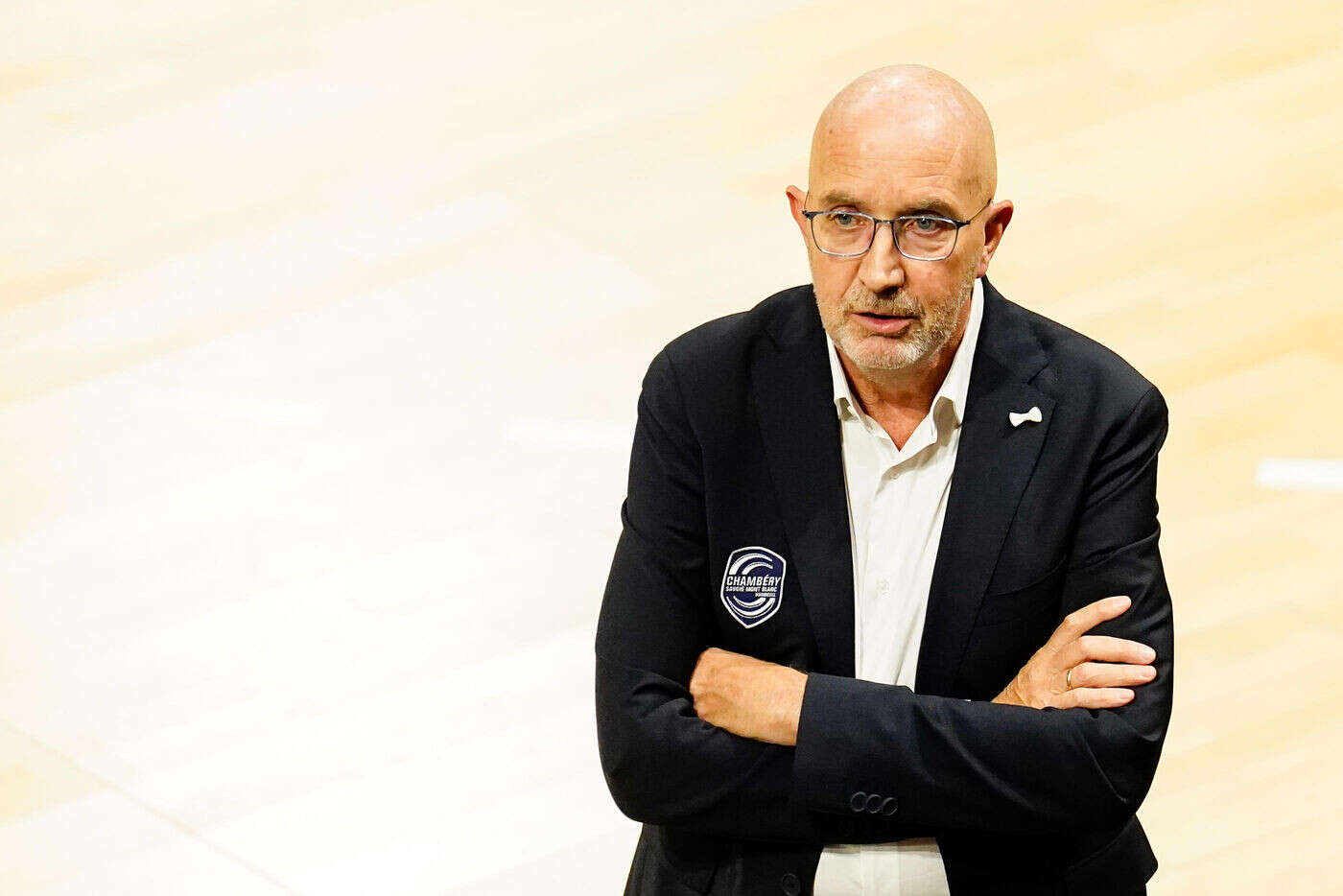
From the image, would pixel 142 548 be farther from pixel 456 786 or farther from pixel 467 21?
pixel 467 21

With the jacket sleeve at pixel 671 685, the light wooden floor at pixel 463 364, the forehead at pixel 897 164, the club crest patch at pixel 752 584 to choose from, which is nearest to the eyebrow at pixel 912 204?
the forehead at pixel 897 164

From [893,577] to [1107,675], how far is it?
0.31m

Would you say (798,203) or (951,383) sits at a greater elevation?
(798,203)

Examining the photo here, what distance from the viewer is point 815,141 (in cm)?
280

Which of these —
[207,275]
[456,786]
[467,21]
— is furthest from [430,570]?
[467,21]

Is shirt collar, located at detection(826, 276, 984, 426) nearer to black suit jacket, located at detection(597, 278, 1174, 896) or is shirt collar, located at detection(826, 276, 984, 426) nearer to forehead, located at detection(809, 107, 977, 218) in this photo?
black suit jacket, located at detection(597, 278, 1174, 896)

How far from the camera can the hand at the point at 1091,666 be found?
2762 millimetres

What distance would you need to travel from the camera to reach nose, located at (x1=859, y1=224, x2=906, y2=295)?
8.93ft

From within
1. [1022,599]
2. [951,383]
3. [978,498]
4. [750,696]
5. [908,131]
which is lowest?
[750,696]

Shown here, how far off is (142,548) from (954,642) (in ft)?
8.80

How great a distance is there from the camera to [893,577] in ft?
9.29

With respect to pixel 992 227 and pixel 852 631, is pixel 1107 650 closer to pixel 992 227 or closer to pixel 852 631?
pixel 852 631

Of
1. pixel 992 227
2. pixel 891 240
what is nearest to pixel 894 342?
pixel 891 240

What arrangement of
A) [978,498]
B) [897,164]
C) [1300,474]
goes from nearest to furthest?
[897,164] < [978,498] < [1300,474]
